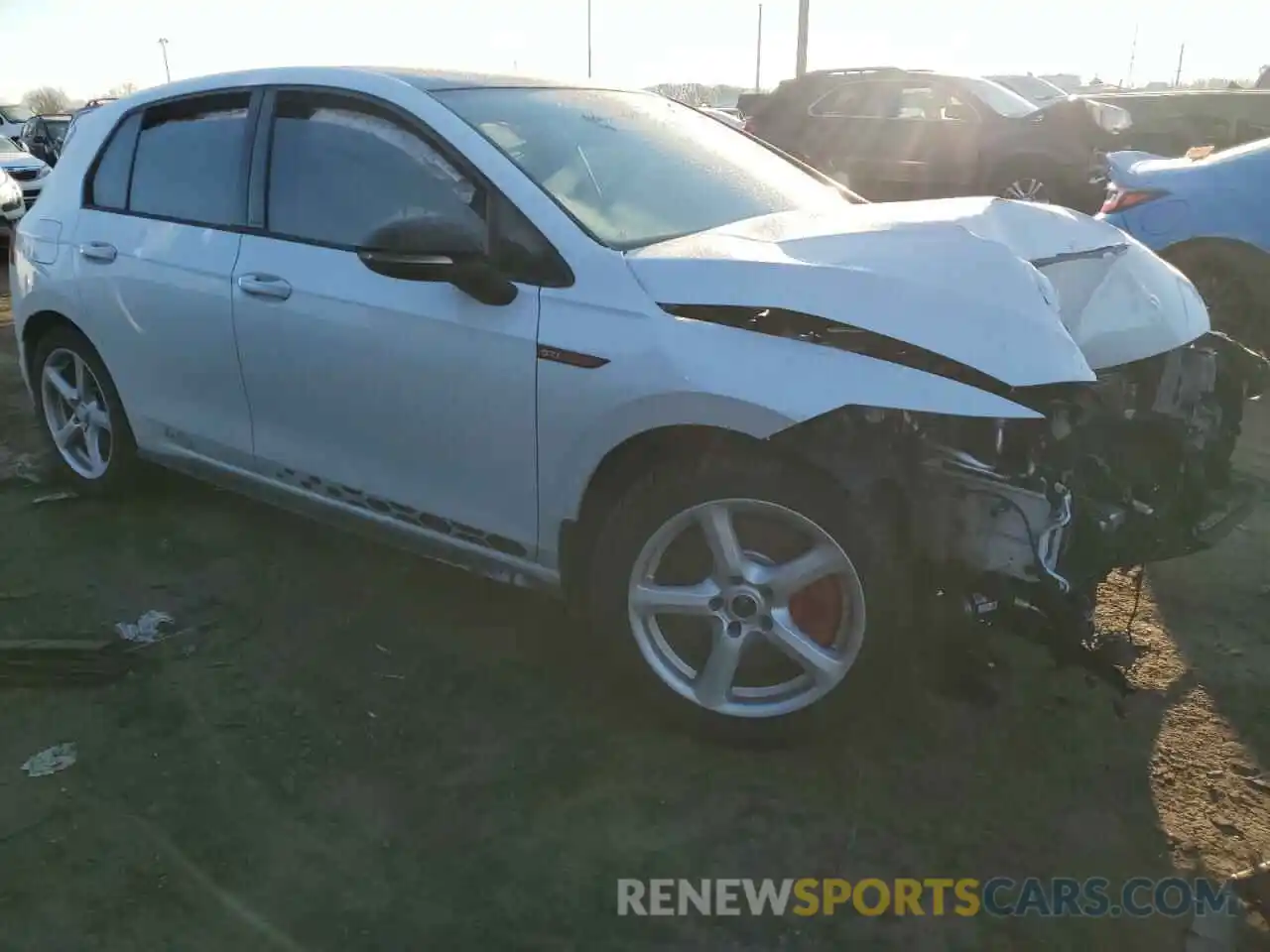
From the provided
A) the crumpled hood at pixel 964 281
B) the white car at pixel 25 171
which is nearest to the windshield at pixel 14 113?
the white car at pixel 25 171

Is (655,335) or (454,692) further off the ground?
(655,335)

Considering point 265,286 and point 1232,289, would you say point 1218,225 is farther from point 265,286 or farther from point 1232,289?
point 265,286

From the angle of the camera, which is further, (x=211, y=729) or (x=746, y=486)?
(x=211, y=729)

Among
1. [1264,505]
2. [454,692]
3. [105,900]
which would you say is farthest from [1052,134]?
[105,900]

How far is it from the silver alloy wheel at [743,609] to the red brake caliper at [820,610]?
0.05 feet

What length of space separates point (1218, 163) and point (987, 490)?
4.79 metres

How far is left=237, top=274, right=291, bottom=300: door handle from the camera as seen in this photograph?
3.54m

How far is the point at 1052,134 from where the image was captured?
10.3m

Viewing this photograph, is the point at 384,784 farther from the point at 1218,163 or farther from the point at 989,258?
the point at 1218,163

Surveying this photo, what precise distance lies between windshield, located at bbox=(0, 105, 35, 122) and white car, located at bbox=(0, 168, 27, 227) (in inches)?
662

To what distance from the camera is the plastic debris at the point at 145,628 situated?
11.8 ft

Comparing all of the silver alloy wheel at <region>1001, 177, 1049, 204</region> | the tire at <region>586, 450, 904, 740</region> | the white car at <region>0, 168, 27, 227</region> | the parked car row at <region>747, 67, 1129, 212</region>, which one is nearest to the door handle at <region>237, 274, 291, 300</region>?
the tire at <region>586, 450, 904, 740</region>

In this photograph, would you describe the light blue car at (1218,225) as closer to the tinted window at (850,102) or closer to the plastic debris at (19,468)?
the tinted window at (850,102)

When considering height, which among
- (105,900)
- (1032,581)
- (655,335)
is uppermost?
(655,335)
